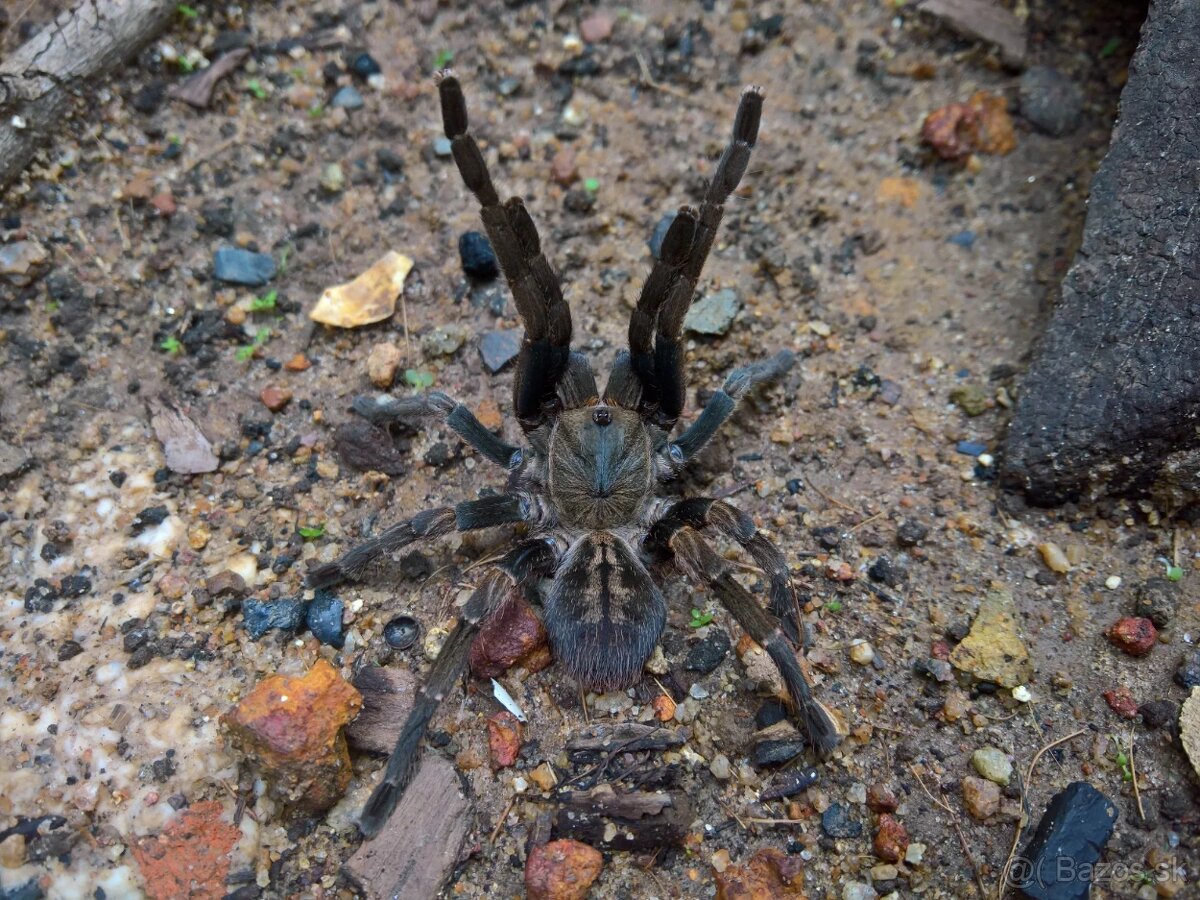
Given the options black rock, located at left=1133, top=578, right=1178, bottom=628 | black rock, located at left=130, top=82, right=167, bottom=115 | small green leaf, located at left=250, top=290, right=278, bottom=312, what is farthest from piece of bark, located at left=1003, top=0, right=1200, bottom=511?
black rock, located at left=130, top=82, right=167, bottom=115

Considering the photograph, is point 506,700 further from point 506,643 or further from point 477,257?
point 477,257

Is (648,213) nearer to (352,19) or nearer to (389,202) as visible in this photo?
(389,202)

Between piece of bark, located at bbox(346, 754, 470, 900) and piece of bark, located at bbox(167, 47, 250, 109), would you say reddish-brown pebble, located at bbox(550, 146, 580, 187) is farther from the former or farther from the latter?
piece of bark, located at bbox(346, 754, 470, 900)

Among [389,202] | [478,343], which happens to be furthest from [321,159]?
[478,343]

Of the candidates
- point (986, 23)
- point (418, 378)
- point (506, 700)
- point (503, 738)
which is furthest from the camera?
point (986, 23)

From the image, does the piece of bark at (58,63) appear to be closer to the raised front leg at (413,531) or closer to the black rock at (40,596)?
the black rock at (40,596)

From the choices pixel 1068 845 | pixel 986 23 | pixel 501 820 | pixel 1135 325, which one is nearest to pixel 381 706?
pixel 501 820

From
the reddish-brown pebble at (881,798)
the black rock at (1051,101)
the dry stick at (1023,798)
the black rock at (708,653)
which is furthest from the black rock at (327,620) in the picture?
the black rock at (1051,101)
